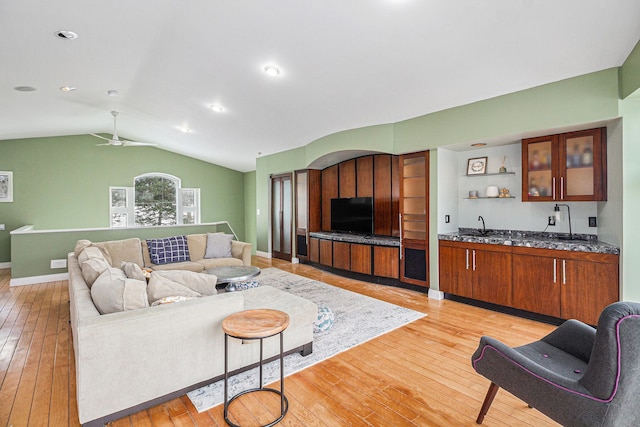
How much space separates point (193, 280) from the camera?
8.94ft

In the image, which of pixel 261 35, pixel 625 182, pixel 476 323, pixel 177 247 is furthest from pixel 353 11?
pixel 177 247

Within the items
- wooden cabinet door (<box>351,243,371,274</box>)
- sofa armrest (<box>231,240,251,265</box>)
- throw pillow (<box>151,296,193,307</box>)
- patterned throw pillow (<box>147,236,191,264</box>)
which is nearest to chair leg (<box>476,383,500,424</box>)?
throw pillow (<box>151,296,193,307</box>)

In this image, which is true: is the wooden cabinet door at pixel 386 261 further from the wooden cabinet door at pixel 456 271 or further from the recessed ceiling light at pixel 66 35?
the recessed ceiling light at pixel 66 35

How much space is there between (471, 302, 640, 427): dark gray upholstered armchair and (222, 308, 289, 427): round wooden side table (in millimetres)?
1207

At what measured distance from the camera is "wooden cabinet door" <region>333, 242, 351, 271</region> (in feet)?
19.4

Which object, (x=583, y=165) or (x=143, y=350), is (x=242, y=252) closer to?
(x=143, y=350)

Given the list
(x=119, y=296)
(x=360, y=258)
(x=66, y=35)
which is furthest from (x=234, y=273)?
(x=66, y=35)

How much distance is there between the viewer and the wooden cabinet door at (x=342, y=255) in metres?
Answer: 5.90

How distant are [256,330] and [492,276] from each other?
10.5 feet

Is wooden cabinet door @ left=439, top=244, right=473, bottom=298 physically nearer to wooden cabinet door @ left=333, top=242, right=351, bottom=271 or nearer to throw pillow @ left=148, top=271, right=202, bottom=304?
wooden cabinet door @ left=333, top=242, right=351, bottom=271

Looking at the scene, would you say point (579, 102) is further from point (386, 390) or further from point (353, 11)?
point (386, 390)

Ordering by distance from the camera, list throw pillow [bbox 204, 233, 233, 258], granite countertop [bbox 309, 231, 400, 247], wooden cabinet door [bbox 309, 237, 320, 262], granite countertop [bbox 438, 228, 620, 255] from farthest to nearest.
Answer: wooden cabinet door [bbox 309, 237, 320, 262] → throw pillow [bbox 204, 233, 233, 258] → granite countertop [bbox 309, 231, 400, 247] → granite countertop [bbox 438, 228, 620, 255]

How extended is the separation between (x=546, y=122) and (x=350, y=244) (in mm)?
3414

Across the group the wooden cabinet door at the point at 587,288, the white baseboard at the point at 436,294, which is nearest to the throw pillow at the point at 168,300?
the white baseboard at the point at 436,294
